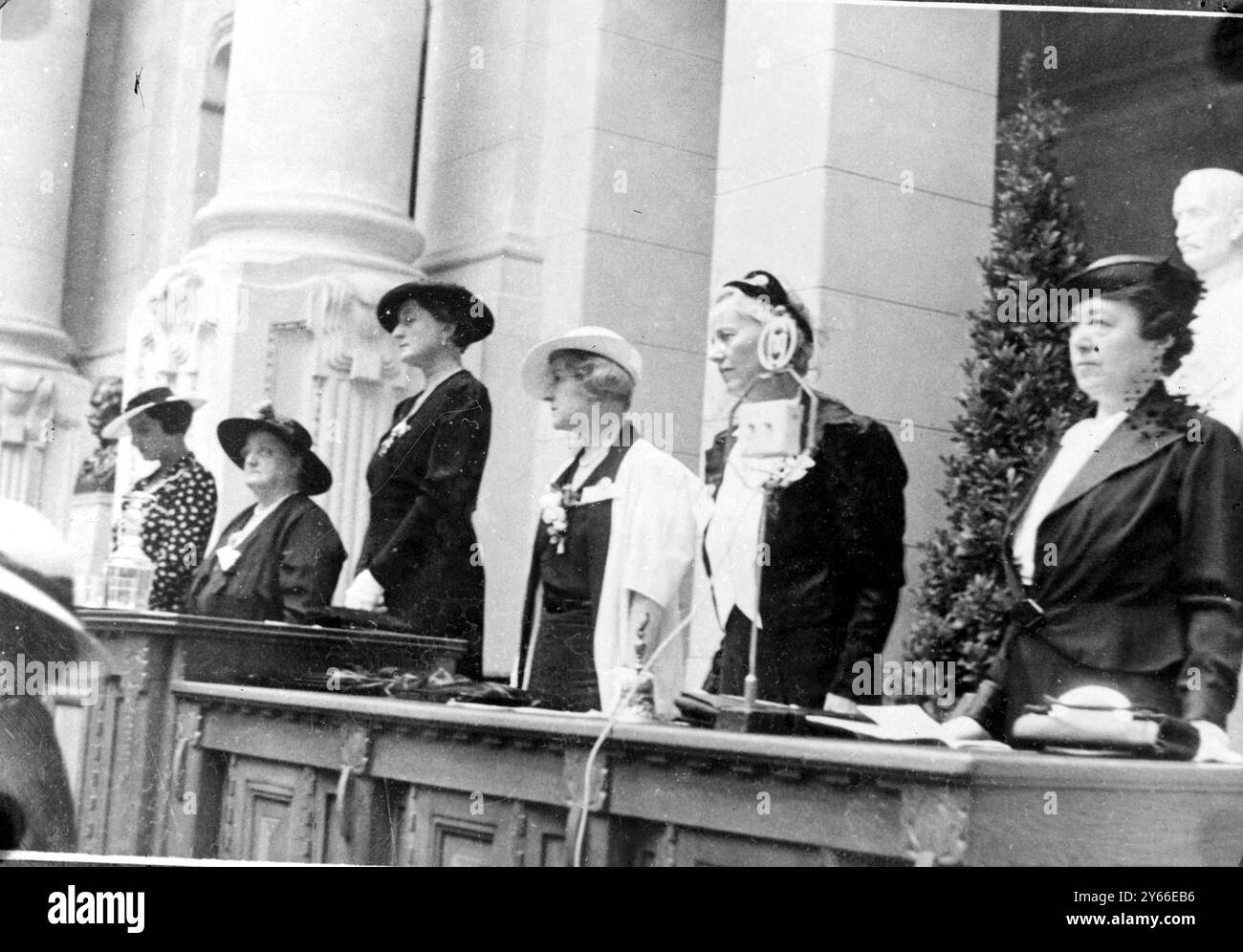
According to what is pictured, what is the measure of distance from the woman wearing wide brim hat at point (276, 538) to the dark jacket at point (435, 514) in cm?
13

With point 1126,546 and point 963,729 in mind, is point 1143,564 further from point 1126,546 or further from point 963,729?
point 963,729

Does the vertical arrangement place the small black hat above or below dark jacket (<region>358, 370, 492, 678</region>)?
above

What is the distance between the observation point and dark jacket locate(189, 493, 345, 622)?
495cm

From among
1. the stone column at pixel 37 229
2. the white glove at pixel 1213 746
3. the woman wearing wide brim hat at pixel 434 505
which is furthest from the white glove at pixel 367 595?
the white glove at pixel 1213 746

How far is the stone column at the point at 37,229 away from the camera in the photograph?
502 centimetres

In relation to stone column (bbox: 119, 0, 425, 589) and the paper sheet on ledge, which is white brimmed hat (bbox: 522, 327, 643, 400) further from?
the paper sheet on ledge

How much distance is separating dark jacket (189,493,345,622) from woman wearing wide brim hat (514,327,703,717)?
59 cm

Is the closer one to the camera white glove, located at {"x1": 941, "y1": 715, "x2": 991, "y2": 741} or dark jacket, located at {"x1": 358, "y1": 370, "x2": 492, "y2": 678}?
white glove, located at {"x1": 941, "y1": 715, "x2": 991, "y2": 741}

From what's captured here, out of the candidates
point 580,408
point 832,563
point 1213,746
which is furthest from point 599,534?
point 1213,746

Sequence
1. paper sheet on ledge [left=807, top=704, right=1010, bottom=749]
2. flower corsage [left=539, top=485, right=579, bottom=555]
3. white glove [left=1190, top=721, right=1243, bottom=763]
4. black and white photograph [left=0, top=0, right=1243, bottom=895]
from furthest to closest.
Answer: flower corsage [left=539, top=485, right=579, bottom=555] < black and white photograph [left=0, top=0, right=1243, bottom=895] < white glove [left=1190, top=721, right=1243, bottom=763] < paper sheet on ledge [left=807, top=704, right=1010, bottom=749]

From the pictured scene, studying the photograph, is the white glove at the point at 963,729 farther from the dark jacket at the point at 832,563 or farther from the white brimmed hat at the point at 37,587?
the white brimmed hat at the point at 37,587

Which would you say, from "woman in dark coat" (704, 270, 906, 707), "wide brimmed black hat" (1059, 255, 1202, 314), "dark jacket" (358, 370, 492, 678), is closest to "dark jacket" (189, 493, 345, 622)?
"dark jacket" (358, 370, 492, 678)

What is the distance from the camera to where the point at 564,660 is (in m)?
4.81

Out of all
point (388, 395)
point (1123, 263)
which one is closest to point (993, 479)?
point (1123, 263)
